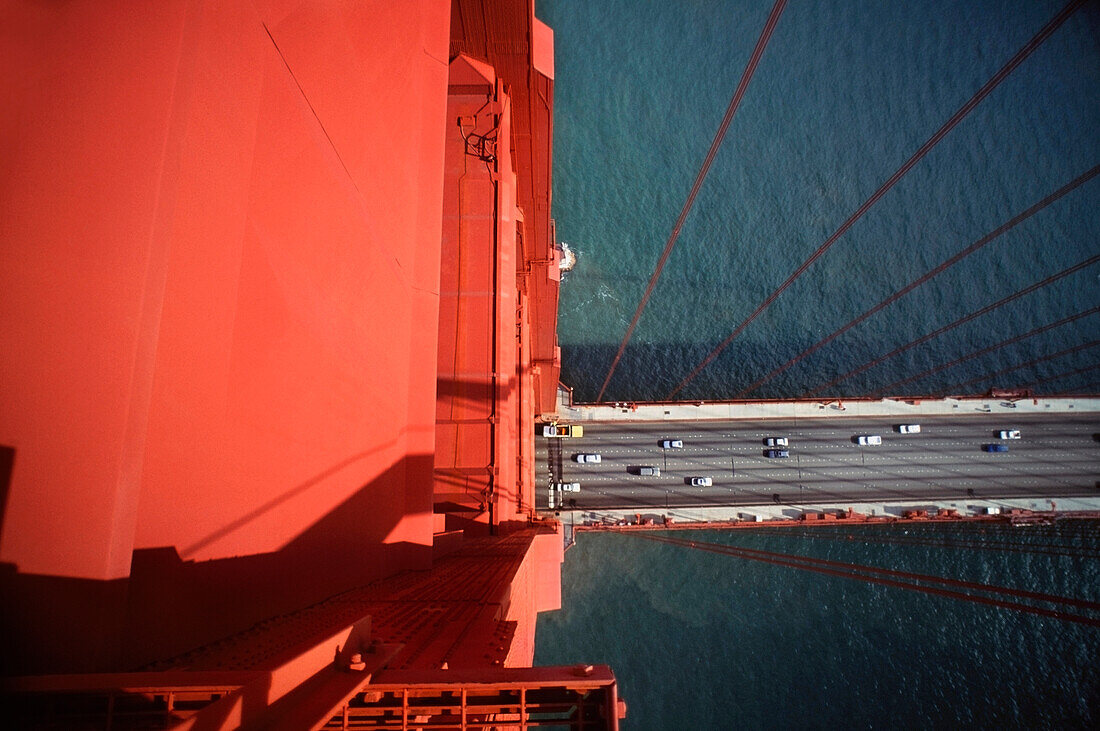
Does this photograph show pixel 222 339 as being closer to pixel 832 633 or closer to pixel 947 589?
pixel 947 589

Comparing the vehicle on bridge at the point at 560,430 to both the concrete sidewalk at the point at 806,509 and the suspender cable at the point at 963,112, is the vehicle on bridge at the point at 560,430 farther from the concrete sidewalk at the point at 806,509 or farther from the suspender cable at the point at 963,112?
the suspender cable at the point at 963,112

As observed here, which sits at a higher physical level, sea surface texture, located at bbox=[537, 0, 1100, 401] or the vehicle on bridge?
sea surface texture, located at bbox=[537, 0, 1100, 401]

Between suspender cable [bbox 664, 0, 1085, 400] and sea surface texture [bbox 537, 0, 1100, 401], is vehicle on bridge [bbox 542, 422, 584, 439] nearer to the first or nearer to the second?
sea surface texture [bbox 537, 0, 1100, 401]

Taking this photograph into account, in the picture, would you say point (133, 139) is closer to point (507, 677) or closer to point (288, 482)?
point (288, 482)

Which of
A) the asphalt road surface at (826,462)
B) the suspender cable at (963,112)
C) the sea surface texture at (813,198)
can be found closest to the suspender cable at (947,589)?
the asphalt road surface at (826,462)

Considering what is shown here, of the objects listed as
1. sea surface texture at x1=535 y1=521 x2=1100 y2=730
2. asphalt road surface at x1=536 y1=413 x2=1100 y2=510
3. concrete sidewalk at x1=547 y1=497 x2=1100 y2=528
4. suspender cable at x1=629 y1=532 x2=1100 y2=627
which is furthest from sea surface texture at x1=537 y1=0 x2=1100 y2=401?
suspender cable at x1=629 y1=532 x2=1100 y2=627

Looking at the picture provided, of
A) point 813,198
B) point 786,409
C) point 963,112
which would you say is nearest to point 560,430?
point 786,409
